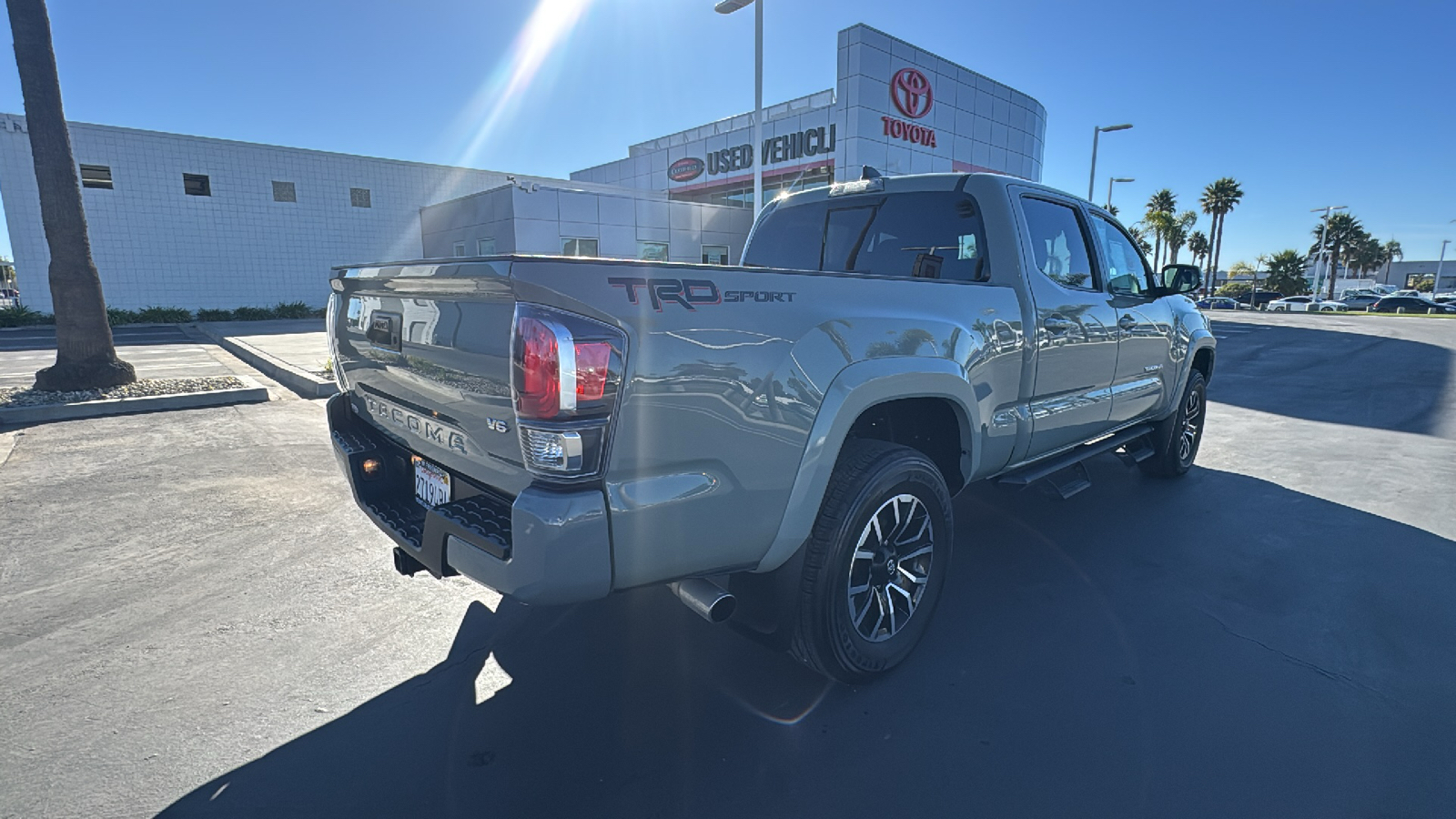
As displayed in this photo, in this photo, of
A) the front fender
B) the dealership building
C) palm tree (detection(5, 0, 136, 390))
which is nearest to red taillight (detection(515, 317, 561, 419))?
the front fender

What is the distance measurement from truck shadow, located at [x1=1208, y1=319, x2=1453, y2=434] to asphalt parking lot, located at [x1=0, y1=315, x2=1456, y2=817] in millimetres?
4642

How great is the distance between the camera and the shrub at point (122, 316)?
71.5 ft

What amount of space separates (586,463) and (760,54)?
12.6m

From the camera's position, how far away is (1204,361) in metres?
5.79

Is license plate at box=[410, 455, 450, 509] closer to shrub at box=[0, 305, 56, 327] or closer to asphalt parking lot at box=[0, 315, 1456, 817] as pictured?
asphalt parking lot at box=[0, 315, 1456, 817]

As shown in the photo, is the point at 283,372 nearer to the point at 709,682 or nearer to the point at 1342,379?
the point at 709,682

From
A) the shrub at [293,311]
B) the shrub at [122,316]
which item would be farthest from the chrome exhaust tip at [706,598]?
the shrub at [293,311]

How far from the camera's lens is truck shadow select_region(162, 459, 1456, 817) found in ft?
7.02

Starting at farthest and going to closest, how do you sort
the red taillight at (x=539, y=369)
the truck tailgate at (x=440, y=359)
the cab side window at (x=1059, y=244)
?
the cab side window at (x=1059, y=244) < the truck tailgate at (x=440, y=359) < the red taillight at (x=539, y=369)

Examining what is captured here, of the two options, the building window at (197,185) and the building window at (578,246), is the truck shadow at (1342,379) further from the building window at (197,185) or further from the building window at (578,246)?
the building window at (197,185)

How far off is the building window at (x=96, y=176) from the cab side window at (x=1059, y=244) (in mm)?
28788

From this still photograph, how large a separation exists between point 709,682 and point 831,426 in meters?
1.16

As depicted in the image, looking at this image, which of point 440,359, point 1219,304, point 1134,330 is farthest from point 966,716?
point 1219,304

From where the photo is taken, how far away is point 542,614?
128 inches
